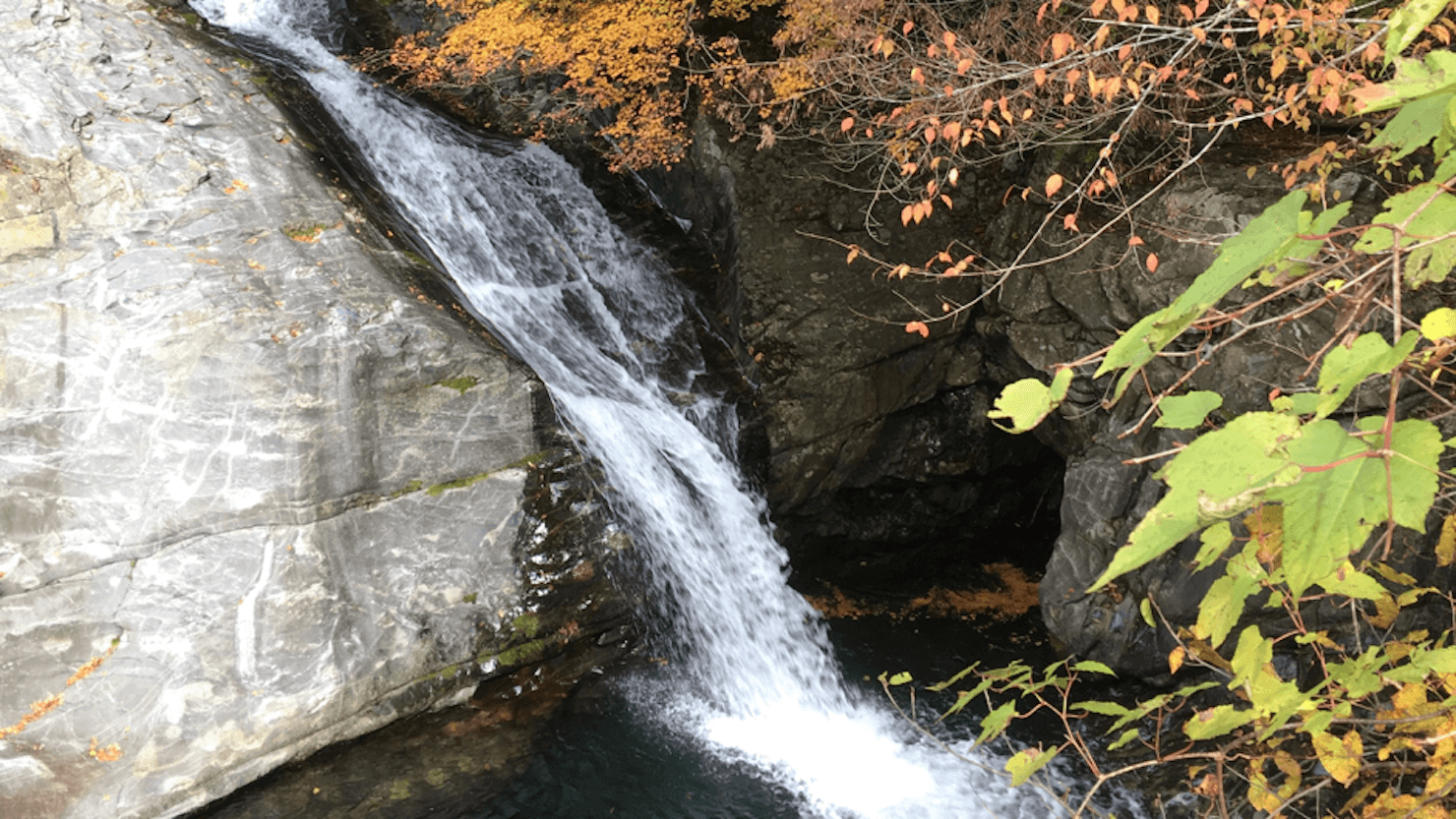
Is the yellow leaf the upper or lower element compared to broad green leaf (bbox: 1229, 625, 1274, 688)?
lower

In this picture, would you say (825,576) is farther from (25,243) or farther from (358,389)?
Result: (25,243)

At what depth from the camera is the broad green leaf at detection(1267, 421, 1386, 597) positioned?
35.4 inches

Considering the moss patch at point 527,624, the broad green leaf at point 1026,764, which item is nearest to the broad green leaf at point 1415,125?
the broad green leaf at point 1026,764

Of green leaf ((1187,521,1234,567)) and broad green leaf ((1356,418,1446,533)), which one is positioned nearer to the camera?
broad green leaf ((1356,418,1446,533))

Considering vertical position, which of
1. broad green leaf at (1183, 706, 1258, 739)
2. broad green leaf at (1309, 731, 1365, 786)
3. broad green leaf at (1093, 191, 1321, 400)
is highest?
broad green leaf at (1093, 191, 1321, 400)

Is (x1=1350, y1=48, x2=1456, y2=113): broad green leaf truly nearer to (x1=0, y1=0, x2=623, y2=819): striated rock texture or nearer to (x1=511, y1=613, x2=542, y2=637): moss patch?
(x1=0, y1=0, x2=623, y2=819): striated rock texture

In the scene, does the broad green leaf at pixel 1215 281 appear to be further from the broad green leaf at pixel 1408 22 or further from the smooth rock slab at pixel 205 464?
the smooth rock slab at pixel 205 464

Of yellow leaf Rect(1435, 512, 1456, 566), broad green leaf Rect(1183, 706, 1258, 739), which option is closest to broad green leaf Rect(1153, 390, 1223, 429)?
broad green leaf Rect(1183, 706, 1258, 739)

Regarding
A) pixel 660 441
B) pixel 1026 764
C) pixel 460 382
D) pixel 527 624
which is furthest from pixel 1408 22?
pixel 660 441

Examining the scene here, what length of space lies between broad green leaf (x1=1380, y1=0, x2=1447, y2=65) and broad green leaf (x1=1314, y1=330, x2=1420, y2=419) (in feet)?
1.14

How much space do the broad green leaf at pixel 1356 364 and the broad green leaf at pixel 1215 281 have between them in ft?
0.50

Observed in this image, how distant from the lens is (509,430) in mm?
5863

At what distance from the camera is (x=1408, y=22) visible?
1.09 metres

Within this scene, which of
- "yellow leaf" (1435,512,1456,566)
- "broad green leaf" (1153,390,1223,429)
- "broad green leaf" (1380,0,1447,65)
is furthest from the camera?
"yellow leaf" (1435,512,1456,566)
